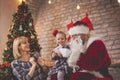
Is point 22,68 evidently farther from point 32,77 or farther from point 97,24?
point 97,24

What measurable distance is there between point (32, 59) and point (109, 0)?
2.46 meters

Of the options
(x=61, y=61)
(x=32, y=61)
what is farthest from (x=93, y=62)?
(x=32, y=61)

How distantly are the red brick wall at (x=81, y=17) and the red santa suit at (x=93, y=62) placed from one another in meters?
Result: 2.08

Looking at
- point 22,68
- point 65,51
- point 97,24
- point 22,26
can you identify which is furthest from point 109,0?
point 22,68

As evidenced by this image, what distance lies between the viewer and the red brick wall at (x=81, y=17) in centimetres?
463

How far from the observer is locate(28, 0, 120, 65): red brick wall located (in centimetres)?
463

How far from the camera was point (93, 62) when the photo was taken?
248 centimetres

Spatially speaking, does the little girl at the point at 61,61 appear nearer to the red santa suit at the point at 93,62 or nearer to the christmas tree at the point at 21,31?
the red santa suit at the point at 93,62

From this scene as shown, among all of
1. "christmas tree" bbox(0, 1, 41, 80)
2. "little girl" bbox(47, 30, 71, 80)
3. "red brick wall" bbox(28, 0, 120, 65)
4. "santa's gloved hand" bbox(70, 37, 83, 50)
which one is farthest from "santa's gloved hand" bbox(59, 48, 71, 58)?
"red brick wall" bbox(28, 0, 120, 65)

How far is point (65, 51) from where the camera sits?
2.86 meters

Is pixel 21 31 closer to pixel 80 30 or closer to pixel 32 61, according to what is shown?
pixel 32 61

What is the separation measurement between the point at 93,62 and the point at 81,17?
2714mm

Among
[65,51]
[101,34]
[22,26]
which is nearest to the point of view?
[65,51]

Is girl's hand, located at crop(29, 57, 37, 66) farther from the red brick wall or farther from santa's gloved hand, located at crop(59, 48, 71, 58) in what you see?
the red brick wall
